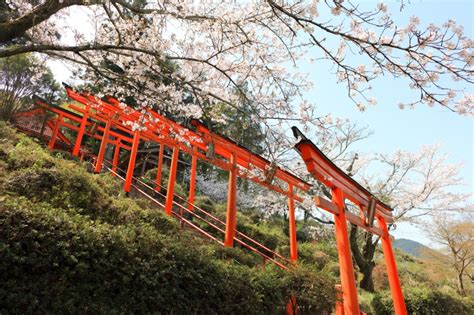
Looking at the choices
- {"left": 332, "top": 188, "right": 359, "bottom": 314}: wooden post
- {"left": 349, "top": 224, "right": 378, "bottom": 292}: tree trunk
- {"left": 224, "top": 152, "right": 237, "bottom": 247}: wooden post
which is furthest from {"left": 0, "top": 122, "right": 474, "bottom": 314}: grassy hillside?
{"left": 349, "top": 224, "right": 378, "bottom": 292}: tree trunk

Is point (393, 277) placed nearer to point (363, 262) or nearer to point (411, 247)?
point (363, 262)

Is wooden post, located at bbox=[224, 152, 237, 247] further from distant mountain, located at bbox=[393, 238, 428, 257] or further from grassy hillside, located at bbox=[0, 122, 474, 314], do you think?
distant mountain, located at bbox=[393, 238, 428, 257]

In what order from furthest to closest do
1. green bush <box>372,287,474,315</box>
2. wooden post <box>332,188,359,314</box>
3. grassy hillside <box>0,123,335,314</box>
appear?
green bush <box>372,287,474,315</box> < wooden post <box>332,188,359,314</box> < grassy hillside <box>0,123,335,314</box>

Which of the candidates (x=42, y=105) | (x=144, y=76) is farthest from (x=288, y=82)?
(x=42, y=105)

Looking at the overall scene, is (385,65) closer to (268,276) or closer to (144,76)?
(144,76)

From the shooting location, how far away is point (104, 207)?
6500mm

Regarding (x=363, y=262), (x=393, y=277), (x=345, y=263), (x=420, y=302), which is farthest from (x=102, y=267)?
(x=363, y=262)

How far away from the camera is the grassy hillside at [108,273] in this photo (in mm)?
2930

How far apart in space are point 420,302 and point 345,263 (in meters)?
6.19

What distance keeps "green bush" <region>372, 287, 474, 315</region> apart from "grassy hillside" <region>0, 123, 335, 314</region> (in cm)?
479

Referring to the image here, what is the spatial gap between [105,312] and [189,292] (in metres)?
1.17

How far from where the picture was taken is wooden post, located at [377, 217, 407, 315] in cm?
741

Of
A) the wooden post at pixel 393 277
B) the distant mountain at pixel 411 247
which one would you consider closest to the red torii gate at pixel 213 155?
the wooden post at pixel 393 277

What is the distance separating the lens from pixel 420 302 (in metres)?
9.41
